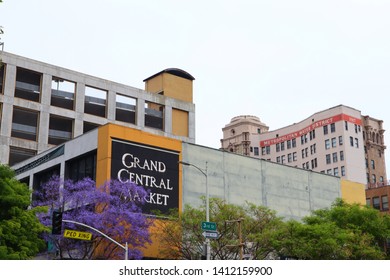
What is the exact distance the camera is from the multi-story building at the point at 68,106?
7594 centimetres

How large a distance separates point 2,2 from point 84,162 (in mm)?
31081

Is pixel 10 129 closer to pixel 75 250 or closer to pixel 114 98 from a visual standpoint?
pixel 114 98

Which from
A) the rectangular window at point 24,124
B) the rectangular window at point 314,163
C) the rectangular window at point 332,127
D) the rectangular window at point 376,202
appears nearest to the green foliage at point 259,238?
the rectangular window at point 24,124

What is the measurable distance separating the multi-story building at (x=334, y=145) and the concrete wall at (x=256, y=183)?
57253 millimetres

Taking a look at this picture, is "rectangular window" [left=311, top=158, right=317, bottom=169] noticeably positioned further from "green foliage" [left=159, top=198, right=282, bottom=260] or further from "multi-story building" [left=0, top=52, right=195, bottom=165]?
"green foliage" [left=159, top=198, right=282, bottom=260]

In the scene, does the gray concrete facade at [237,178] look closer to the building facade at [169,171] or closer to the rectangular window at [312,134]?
the building facade at [169,171]

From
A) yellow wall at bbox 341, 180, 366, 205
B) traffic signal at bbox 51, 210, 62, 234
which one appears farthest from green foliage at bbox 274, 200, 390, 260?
traffic signal at bbox 51, 210, 62, 234

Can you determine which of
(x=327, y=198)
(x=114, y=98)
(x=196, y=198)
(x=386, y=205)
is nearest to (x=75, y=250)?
(x=196, y=198)

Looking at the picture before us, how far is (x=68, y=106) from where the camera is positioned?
81.1 meters

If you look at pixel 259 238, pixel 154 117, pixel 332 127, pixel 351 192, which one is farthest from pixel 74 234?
pixel 332 127

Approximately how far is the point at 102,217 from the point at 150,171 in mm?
9578

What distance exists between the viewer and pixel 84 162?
174ft

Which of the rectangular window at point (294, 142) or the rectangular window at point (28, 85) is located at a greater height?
the rectangular window at point (294, 142)

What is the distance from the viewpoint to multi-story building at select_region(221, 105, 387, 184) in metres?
124
